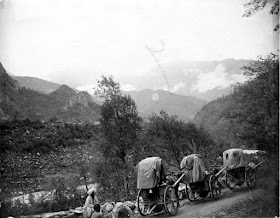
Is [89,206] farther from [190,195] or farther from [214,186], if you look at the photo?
[214,186]

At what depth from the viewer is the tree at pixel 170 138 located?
23.2 meters

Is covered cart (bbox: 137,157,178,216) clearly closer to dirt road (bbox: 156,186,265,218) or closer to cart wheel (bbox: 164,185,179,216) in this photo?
cart wheel (bbox: 164,185,179,216)

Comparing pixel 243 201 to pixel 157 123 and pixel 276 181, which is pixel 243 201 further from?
pixel 157 123

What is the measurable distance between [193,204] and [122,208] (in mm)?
2375

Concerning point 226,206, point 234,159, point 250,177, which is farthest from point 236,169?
point 226,206

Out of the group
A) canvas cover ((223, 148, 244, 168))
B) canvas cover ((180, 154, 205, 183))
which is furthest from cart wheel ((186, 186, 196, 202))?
canvas cover ((223, 148, 244, 168))

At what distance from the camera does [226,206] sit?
29.0ft

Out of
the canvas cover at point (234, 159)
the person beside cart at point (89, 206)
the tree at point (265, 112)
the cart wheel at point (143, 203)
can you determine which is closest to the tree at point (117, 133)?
the canvas cover at point (234, 159)

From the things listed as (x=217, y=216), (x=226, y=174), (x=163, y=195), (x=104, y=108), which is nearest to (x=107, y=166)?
(x=104, y=108)

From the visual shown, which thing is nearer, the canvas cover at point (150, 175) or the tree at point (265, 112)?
the tree at point (265, 112)

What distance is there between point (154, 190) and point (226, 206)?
211cm

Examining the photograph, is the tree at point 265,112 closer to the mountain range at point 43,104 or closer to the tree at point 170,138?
the tree at point 170,138

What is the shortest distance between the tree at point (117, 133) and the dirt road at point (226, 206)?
5477 mm

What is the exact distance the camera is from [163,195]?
860cm
